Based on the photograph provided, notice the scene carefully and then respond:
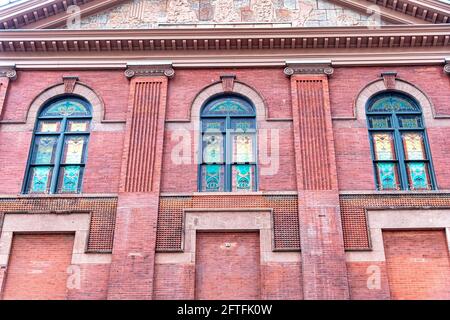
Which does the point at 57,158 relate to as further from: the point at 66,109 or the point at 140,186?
the point at 140,186

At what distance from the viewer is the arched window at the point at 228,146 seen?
1369cm

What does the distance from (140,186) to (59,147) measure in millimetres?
2642

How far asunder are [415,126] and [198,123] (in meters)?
5.95

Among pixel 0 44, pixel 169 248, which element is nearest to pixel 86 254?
pixel 169 248

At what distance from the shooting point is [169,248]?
12633mm

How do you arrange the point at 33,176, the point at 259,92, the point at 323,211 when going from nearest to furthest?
the point at 323,211, the point at 33,176, the point at 259,92

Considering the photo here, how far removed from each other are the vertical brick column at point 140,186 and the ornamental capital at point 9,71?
328cm

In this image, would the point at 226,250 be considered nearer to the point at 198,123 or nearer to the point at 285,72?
the point at 198,123

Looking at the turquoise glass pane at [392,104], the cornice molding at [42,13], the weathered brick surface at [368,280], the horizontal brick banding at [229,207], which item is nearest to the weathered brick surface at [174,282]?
the horizontal brick banding at [229,207]

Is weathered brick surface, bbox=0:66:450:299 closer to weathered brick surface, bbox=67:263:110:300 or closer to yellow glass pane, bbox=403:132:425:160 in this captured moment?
weathered brick surface, bbox=67:263:110:300

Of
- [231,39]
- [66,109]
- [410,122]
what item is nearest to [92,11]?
[66,109]

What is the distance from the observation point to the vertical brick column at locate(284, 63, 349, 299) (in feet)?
39.8

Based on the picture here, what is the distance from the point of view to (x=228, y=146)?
555 inches
